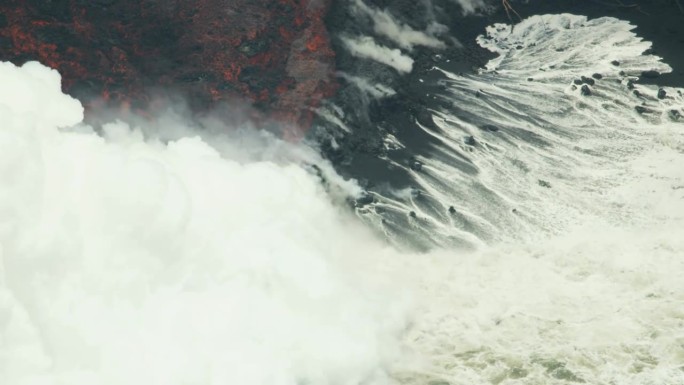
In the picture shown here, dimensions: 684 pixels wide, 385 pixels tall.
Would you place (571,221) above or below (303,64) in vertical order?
below

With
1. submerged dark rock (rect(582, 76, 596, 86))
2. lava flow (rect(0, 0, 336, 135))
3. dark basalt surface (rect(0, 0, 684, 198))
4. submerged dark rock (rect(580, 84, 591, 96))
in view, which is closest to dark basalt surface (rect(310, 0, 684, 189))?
dark basalt surface (rect(0, 0, 684, 198))

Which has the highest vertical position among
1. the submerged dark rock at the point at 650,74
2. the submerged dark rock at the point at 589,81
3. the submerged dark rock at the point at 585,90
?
the submerged dark rock at the point at 589,81

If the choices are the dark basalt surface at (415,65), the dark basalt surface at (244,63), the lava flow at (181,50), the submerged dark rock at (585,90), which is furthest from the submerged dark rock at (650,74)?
the lava flow at (181,50)

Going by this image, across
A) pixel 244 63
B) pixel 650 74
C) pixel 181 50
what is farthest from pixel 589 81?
pixel 181 50

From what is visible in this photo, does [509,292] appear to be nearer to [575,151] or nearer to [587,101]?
[575,151]

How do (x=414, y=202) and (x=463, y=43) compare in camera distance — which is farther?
(x=463, y=43)

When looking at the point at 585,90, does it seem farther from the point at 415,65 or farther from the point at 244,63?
the point at 244,63

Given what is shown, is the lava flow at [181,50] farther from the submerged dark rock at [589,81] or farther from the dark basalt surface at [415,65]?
the submerged dark rock at [589,81]

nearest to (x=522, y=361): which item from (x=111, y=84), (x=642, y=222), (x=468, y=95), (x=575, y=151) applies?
(x=642, y=222)

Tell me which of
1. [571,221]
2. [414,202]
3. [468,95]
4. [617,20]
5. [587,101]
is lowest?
[571,221]
